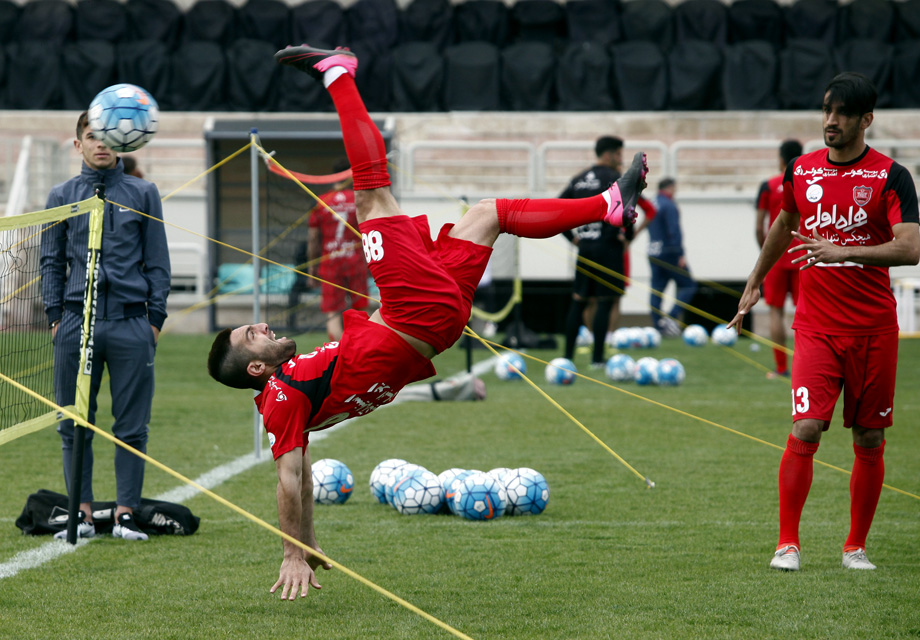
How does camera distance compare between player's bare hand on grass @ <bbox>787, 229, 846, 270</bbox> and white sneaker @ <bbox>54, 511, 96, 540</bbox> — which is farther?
white sneaker @ <bbox>54, 511, 96, 540</bbox>

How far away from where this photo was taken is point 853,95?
4.93 metres

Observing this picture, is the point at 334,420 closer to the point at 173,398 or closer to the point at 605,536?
the point at 605,536

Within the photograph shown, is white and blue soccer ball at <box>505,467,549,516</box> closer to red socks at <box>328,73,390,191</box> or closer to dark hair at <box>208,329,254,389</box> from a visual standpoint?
dark hair at <box>208,329,254,389</box>

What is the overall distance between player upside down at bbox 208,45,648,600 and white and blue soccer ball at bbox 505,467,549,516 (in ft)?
5.46

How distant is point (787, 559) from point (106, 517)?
3.68 m

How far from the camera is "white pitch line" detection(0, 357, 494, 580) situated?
534 cm

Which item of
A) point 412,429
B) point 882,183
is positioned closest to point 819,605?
point 882,183

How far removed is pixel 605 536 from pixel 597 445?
3078mm

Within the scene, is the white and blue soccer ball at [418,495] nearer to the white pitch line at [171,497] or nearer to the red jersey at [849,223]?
the white pitch line at [171,497]

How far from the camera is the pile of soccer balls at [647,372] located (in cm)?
1259

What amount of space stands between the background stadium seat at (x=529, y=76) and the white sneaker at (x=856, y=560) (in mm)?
19294

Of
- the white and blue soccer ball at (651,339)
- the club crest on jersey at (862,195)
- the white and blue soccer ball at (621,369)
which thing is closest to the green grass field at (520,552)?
the club crest on jersey at (862,195)

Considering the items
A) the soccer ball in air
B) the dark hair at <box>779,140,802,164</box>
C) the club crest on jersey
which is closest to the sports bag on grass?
the soccer ball in air

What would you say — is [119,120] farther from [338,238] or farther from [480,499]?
[338,238]
